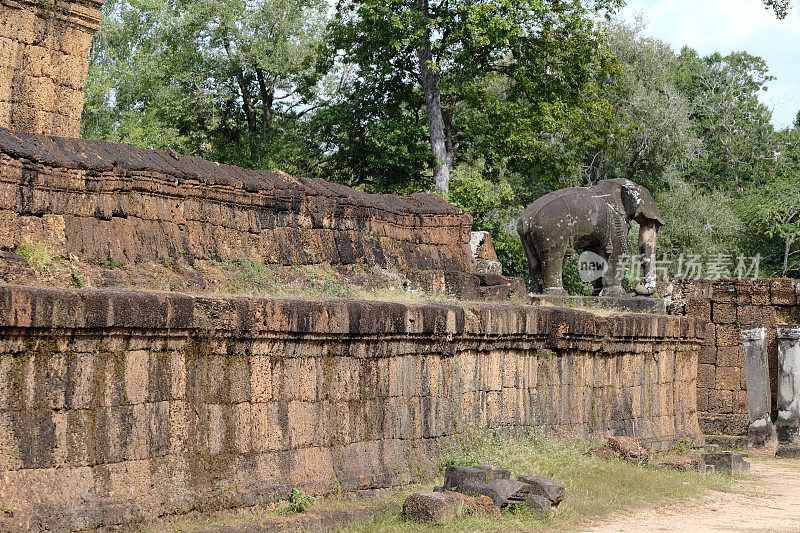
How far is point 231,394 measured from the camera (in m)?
6.83

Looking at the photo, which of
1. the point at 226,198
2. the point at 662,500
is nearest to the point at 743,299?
the point at 662,500

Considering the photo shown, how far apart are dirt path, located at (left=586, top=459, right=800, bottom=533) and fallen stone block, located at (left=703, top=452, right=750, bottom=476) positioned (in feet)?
0.86

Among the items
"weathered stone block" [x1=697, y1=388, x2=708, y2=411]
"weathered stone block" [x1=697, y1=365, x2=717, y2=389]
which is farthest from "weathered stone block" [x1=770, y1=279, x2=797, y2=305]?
"weathered stone block" [x1=697, y1=388, x2=708, y2=411]

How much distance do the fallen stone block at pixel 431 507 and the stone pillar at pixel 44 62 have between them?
6848 mm

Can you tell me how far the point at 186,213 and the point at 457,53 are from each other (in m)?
14.3

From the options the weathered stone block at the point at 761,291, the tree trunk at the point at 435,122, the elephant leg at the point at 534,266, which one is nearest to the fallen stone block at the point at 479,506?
the elephant leg at the point at 534,266

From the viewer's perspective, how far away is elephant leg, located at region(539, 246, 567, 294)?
12781mm

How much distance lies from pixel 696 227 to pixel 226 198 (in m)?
21.4

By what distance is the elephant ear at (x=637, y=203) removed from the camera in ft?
45.2

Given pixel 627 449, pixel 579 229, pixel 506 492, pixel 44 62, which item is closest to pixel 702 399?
pixel 579 229

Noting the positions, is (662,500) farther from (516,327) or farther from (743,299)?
(743,299)

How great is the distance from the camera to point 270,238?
9914 millimetres

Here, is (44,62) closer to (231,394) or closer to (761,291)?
(231,394)

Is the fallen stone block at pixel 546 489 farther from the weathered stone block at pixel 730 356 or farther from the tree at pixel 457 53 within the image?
the tree at pixel 457 53
